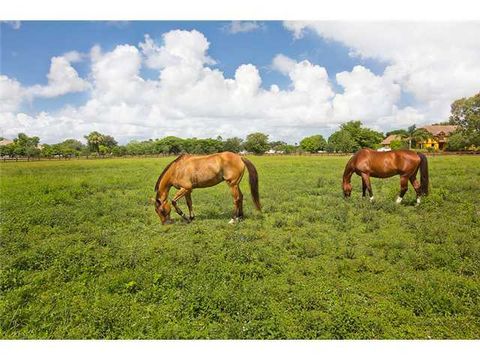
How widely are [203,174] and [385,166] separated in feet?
19.7

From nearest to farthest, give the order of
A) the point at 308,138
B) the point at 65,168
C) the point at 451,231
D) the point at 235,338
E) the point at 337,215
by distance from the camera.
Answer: the point at 235,338, the point at 451,231, the point at 337,215, the point at 308,138, the point at 65,168

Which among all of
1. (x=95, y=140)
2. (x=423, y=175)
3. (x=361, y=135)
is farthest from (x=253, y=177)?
(x=95, y=140)

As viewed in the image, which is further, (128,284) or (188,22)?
(188,22)

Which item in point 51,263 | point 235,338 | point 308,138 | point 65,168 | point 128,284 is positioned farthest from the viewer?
point 65,168

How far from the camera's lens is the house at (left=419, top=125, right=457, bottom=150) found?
30.9 feet

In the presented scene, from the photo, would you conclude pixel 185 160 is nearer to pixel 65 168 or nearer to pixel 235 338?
pixel 235 338

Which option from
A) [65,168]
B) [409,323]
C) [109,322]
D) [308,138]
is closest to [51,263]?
[109,322]

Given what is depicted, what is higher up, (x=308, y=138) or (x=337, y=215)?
(x=308, y=138)

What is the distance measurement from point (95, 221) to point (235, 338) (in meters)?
5.72

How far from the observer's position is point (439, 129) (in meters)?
9.66

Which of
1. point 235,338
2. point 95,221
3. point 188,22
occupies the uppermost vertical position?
point 188,22

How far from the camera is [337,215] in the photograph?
308 inches

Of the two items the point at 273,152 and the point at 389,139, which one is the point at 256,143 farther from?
the point at 389,139

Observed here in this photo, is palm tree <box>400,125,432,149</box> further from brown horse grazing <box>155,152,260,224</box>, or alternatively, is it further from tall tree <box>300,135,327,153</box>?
brown horse grazing <box>155,152,260,224</box>
